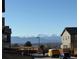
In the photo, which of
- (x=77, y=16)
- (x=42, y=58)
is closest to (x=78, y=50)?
(x=77, y=16)

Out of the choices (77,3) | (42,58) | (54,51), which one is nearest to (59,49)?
(54,51)

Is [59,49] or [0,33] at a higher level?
[0,33]

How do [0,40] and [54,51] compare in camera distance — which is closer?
[0,40]

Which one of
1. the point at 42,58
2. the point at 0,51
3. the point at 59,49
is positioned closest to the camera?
the point at 0,51

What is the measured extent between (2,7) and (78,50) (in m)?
0.36

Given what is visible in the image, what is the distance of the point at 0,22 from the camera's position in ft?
3.16

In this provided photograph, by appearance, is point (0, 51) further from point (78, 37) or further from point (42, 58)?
point (42, 58)

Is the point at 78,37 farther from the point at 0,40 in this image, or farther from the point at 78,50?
the point at 0,40

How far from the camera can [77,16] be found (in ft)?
3.17

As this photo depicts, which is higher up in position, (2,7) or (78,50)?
(2,7)

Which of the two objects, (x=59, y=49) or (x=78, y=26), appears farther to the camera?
(x=59, y=49)

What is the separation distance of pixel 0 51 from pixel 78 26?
0.33 m

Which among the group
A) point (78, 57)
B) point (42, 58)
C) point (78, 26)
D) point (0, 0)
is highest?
point (0, 0)

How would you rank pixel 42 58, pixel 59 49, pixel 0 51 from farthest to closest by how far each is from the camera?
pixel 59 49 → pixel 42 58 → pixel 0 51
